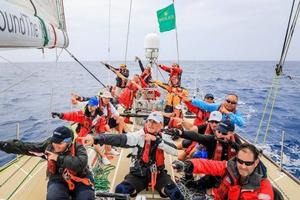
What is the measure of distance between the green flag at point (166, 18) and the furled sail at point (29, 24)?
6526 mm

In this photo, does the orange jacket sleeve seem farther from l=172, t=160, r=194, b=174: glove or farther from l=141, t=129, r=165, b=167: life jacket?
l=141, t=129, r=165, b=167: life jacket

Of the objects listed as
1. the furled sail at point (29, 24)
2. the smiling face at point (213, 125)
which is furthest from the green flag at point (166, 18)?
the furled sail at point (29, 24)

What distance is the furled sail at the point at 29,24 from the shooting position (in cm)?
161

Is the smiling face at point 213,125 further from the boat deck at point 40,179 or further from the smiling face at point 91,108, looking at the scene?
→ the smiling face at point 91,108

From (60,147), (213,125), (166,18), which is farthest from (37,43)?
(166,18)

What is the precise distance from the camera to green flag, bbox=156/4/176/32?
9312 millimetres

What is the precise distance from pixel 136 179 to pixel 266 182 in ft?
5.04

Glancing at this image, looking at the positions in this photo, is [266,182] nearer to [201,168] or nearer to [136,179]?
[201,168]

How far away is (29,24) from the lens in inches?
76.7

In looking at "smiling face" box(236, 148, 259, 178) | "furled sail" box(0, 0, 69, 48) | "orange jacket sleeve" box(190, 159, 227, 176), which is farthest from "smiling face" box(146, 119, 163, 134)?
"furled sail" box(0, 0, 69, 48)

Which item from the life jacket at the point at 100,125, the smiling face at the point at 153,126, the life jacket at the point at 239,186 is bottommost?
the life jacket at the point at 239,186

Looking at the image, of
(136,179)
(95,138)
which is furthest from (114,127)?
(95,138)

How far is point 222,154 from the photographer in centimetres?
375

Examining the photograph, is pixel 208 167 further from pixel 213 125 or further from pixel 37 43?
pixel 37 43
